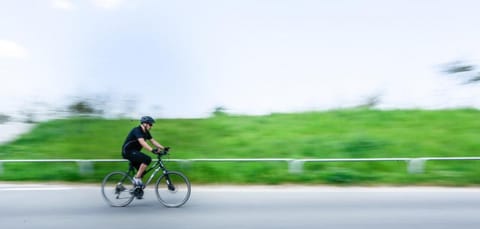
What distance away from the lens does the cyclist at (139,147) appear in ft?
25.3

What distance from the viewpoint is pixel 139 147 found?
7922 mm

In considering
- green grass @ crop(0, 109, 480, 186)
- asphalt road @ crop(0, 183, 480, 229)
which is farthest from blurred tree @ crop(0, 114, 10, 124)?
asphalt road @ crop(0, 183, 480, 229)

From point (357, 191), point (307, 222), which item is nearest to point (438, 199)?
point (357, 191)

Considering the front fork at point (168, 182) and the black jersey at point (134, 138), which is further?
the front fork at point (168, 182)

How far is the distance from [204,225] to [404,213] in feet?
11.6

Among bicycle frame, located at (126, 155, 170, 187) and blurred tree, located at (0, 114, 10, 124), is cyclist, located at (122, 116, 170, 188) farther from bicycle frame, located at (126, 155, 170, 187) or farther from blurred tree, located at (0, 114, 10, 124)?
blurred tree, located at (0, 114, 10, 124)

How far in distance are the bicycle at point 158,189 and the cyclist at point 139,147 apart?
135 millimetres

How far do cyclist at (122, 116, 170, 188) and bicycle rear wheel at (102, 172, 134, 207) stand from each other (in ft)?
0.74

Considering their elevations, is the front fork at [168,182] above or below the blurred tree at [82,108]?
below

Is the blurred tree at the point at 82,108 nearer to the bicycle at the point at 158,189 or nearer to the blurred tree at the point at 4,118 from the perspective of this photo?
the blurred tree at the point at 4,118

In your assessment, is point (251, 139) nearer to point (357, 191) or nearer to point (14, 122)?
point (357, 191)

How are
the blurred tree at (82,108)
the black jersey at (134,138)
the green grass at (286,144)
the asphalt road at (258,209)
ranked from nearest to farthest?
1. the asphalt road at (258,209)
2. the black jersey at (134,138)
3. the green grass at (286,144)
4. the blurred tree at (82,108)

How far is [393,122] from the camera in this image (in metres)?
14.5

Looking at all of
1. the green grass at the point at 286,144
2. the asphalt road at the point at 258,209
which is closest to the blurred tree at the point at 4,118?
the green grass at the point at 286,144
